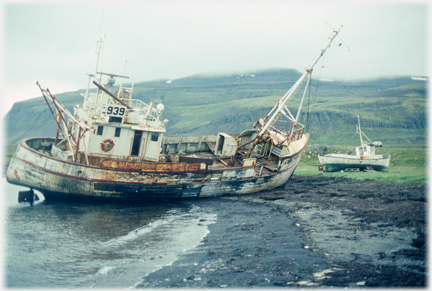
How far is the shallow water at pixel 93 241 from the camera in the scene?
929cm

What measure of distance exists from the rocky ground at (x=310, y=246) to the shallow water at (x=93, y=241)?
94cm

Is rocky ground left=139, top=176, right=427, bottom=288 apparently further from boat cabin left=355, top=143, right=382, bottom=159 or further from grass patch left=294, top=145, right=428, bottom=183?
boat cabin left=355, top=143, right=382, bottom=159

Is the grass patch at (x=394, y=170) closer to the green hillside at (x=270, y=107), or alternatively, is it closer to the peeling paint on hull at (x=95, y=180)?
A: the green hillside at (x=270, y=107)

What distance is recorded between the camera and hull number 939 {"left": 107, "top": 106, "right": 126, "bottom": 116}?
16.8m

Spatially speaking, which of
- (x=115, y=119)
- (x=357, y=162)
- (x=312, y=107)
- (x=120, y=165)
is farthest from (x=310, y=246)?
(x=312, y=107)

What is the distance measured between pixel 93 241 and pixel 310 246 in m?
8.28

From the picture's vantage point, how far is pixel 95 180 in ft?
52.7

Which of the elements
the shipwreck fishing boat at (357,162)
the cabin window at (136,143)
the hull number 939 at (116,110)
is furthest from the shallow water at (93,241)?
the shipwreck fishing boat at (357,162)

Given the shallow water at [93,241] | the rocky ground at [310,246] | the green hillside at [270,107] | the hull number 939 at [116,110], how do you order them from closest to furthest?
the rocky ground at [310,246], the shallow water at [93,241], the hull number 939 at [116,110], the green hillside at [270,107]

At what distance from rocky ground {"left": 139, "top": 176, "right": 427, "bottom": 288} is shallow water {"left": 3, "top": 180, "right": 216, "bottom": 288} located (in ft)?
3.10

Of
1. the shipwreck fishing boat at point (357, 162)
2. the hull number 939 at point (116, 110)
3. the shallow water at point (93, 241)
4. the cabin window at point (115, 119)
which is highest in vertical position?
the hull number 939 at point (116, 110)

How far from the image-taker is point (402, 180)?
72.8ft

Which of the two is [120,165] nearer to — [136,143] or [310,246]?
[136,143]

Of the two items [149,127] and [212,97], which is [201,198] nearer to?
[149,127]
